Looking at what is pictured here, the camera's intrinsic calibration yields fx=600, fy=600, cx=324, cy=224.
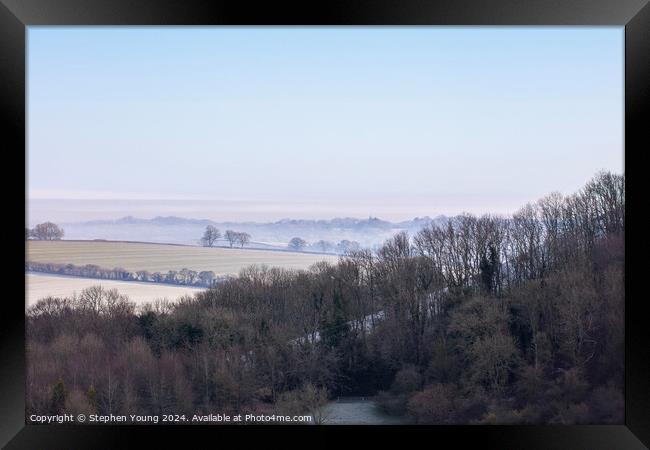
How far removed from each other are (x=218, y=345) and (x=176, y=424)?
4458 millimetres

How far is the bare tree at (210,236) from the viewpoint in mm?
7535

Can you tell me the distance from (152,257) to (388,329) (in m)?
3.24

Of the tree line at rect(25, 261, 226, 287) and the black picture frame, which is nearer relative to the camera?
the black picture frame

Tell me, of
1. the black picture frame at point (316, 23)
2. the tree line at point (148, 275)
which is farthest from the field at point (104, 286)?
the black picture frame at point (316, 23)

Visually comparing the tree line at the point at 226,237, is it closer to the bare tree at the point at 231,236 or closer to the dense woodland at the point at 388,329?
the bare tree at the point at 231,236

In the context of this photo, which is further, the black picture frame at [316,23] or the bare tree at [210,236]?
the bare tree at [210,236]

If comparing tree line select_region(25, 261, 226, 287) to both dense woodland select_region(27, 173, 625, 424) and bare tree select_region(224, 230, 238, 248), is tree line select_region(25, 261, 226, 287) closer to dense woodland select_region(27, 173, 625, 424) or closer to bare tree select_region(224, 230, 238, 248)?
dense woodland select_region(27, 173, 625, 424)

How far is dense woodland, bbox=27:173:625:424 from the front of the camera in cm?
762

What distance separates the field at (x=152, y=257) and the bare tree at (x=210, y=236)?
78mm

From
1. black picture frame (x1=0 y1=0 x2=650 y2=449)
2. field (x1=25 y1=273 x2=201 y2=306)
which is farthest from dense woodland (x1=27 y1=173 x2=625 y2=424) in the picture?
black picture frame (x1=0 y1=0 x2=650 y2=449)

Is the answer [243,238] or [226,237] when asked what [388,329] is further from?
[226,237]

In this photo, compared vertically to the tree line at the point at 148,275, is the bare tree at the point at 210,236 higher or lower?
higher

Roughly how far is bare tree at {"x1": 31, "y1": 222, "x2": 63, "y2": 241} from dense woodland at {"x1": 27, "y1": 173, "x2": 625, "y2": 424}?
0.83 m

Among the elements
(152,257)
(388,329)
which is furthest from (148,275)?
(388,329)
